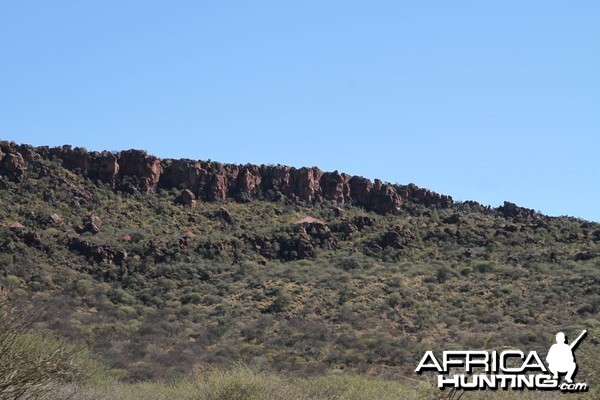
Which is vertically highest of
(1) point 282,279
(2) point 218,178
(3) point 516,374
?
(2) point 218,178

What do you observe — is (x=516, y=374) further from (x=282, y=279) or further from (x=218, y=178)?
(x=218, y=178)

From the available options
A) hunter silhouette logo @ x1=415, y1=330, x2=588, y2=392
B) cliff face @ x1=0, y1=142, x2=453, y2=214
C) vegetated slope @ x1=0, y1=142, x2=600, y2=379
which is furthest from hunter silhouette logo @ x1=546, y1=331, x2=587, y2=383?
cliff face @ x1=0, y1=142, x2=453, y2=214

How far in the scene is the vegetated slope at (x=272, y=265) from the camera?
3612 cm

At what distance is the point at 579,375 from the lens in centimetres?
1717

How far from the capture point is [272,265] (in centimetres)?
5225

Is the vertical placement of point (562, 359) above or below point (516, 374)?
above

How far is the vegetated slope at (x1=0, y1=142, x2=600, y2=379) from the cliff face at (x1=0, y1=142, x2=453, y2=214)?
0.45 ft

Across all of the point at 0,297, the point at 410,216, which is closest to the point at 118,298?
the point at 410,216

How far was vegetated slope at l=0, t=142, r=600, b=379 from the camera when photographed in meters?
36.1

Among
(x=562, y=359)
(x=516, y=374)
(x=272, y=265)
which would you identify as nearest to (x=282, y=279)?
(x=272, y=265)

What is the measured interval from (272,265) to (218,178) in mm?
15072

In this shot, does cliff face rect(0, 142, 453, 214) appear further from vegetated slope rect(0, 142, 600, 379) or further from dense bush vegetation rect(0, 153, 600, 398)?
dense bush vegetation rect(0, 153, 600, 398)

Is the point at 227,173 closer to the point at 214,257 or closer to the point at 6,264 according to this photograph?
the point at 214,257

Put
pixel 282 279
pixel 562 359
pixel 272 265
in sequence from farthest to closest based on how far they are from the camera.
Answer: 1. pixel 272 265
2. pixel 282 279
3. pixel 562 359
